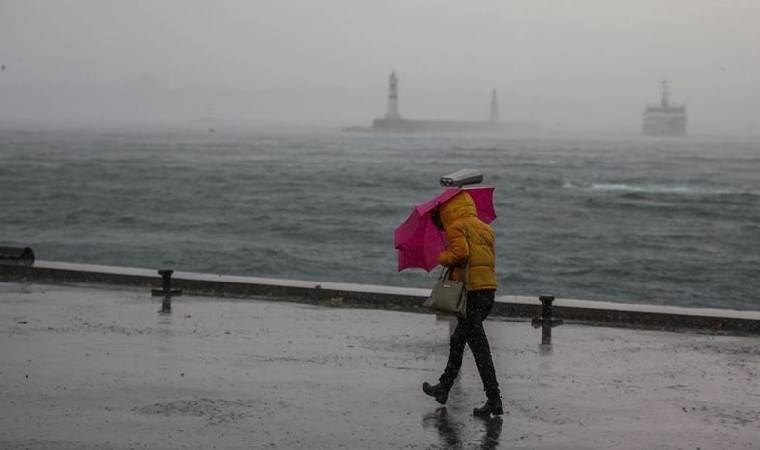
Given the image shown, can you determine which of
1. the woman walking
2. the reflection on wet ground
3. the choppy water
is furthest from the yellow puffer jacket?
the choppy water

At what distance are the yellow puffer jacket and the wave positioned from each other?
6373cm

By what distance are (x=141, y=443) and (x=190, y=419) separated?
671mm

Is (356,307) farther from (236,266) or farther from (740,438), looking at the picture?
(236,266)

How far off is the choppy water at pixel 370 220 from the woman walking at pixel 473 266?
2024cm

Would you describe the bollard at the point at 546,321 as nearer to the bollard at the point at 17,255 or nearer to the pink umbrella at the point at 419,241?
the pink umbrella at the point at 419,241

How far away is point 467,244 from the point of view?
25.1ft

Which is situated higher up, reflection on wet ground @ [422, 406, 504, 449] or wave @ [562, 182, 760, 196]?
reflection on wet ground @ [422, 406, 504, 449]

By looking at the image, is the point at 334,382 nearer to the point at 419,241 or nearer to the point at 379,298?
the point at 419,241

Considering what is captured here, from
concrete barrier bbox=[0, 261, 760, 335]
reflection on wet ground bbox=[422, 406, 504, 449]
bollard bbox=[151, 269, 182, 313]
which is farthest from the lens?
bollard bbox=[151, 269, 182, 313]

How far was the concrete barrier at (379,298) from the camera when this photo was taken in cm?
1170

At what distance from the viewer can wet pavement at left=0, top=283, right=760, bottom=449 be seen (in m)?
7.14

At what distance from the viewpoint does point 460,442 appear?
23.0 feet

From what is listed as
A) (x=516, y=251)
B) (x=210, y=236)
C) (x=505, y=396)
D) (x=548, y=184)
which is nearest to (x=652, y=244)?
(x=516, y=251)

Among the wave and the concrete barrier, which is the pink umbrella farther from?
the wave
